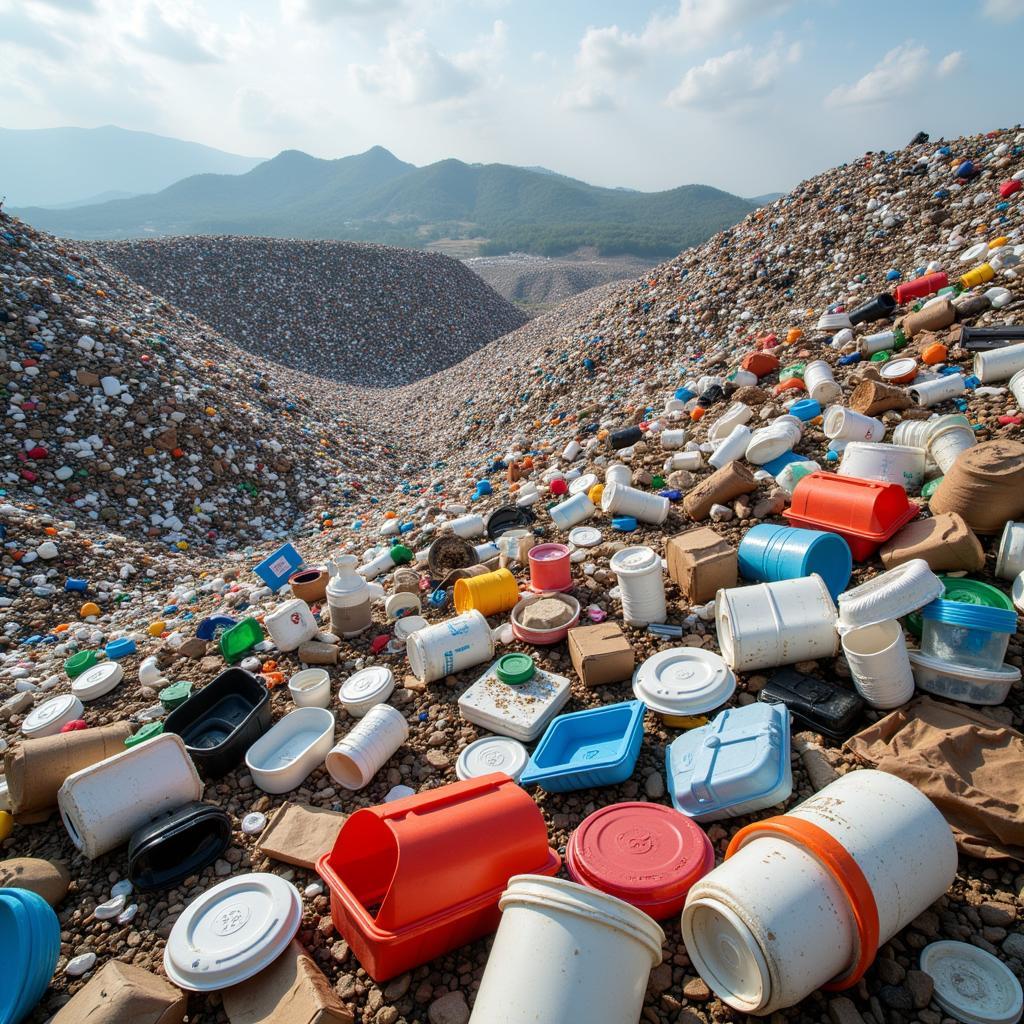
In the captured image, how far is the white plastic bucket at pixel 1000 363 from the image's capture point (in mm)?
3893

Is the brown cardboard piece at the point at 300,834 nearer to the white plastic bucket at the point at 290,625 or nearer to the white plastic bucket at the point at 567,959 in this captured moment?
the white plastic bucket at the point at 567,959

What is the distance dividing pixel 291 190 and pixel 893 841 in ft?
518

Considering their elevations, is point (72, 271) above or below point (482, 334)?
above

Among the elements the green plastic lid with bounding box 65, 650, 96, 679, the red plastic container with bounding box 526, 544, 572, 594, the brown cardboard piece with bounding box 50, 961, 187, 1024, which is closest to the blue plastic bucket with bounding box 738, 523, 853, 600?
the red plastic container with bounding box 526, 544, 572, 594

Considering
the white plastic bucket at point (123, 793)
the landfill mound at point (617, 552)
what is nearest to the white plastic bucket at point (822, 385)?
the landfill mound at point (617, 552)

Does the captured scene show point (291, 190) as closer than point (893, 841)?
No

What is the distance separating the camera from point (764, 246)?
8.72 metres

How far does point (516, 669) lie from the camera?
289 centimetres

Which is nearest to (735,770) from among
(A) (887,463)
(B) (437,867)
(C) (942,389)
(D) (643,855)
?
(D) (643,855)

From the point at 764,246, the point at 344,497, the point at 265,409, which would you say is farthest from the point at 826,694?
the point at 265,409

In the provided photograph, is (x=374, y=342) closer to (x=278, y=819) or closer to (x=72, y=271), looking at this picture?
(x=72, y=271)

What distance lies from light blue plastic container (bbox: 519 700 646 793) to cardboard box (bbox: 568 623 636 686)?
0.96ft

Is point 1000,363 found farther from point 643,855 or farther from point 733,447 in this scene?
point 643,855

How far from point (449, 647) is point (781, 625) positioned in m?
1.58
